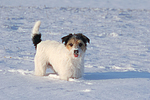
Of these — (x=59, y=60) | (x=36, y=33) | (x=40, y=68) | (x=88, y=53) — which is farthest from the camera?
(x=88, y=53)

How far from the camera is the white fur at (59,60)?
17.0 feet

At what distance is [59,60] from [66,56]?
26 cm

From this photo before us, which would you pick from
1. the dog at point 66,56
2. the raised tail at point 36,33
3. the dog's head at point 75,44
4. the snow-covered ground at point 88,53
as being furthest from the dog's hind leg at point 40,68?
the dog's head at point 75,44

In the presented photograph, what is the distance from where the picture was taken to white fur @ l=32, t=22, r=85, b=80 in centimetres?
518

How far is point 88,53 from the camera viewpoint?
9414mm

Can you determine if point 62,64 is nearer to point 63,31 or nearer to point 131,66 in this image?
point 131,66

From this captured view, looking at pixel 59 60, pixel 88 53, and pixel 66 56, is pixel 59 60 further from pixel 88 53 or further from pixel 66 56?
pixel 88 53

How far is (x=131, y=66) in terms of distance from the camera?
7.29 m

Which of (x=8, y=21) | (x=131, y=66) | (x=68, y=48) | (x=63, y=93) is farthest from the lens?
(x=8, y=21)

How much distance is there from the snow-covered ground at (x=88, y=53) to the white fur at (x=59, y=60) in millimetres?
253

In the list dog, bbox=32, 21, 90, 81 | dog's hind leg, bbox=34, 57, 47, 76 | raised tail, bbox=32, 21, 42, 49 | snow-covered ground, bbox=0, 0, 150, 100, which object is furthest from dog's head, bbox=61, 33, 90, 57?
raised tail, bbox=32, 21, 42, 49

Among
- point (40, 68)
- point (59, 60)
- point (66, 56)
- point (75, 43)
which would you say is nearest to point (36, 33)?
point (40, 68)

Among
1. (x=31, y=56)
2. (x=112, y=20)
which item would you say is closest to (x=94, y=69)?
(x=31, y=56)

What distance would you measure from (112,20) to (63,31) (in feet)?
17.6
